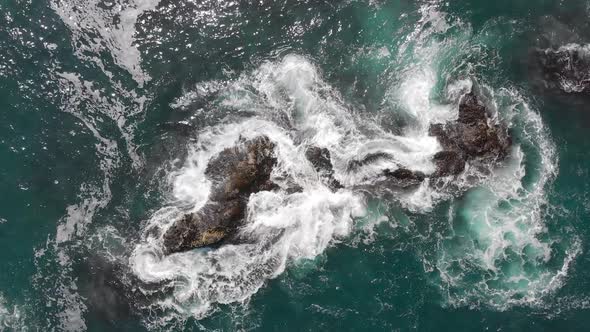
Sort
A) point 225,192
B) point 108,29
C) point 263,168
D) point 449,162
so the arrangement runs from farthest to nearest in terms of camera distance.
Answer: point 108,29
point 263,168
point 225,192
point 449,162

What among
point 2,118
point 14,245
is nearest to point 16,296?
point 14,245

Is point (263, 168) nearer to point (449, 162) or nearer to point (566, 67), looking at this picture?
point (449, 162)

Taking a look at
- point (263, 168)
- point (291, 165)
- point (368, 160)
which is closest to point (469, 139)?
point (368, 160)

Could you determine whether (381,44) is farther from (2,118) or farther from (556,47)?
(2,118)

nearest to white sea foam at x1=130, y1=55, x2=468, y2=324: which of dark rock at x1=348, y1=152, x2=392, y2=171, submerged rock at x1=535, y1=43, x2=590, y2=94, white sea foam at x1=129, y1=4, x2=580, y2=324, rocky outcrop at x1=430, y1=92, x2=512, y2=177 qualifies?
white sea foam at x1=129, y1=4, x2=580, y2=324

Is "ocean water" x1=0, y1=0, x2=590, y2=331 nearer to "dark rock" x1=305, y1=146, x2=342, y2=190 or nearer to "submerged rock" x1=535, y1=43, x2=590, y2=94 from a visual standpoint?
"submerged rock" x1=535, y1=43, x2=590, y2=94

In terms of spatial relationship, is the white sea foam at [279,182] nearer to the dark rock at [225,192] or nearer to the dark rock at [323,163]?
the dark rock at [323,163]

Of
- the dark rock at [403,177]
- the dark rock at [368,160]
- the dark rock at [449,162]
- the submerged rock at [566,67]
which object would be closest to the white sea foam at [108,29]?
the dark rock at [368,160]
